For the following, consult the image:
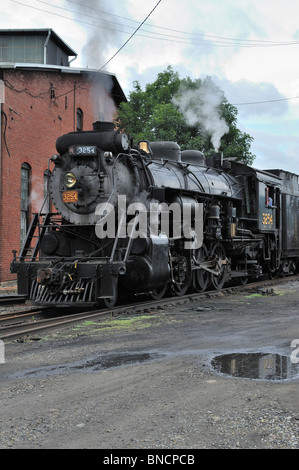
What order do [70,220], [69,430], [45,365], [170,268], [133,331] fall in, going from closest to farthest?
[69,430], [45,365], [133,331], [70,220], [170,268]

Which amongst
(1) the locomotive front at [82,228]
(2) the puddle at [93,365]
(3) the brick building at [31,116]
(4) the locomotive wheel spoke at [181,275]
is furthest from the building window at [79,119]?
(2) the puddle at [93,365]

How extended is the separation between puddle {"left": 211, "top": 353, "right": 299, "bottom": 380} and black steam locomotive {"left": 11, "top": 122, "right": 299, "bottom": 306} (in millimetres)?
3323

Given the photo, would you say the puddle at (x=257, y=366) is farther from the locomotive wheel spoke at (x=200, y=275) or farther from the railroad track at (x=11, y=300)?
the railroad track at (x=11, y=300)

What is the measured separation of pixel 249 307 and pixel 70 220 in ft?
12.4

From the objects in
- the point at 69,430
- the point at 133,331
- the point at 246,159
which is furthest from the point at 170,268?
the point at 246,159

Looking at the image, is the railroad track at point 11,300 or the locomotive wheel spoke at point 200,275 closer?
the railroad track at point 11,300

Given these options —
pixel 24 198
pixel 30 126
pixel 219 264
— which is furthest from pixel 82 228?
pixel 30 126

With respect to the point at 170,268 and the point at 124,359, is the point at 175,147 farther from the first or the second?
the point at 124,359

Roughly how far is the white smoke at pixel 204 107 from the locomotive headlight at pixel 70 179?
10.4 meters

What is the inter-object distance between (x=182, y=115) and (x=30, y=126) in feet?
27.8

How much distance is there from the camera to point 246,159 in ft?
87.1

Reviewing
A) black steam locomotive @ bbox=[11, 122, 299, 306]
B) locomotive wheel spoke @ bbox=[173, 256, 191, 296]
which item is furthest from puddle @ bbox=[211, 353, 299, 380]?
Result: locomotive wheel spoke @ bbox=[173, 256, 191, 296]

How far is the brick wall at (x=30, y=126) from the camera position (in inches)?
611
